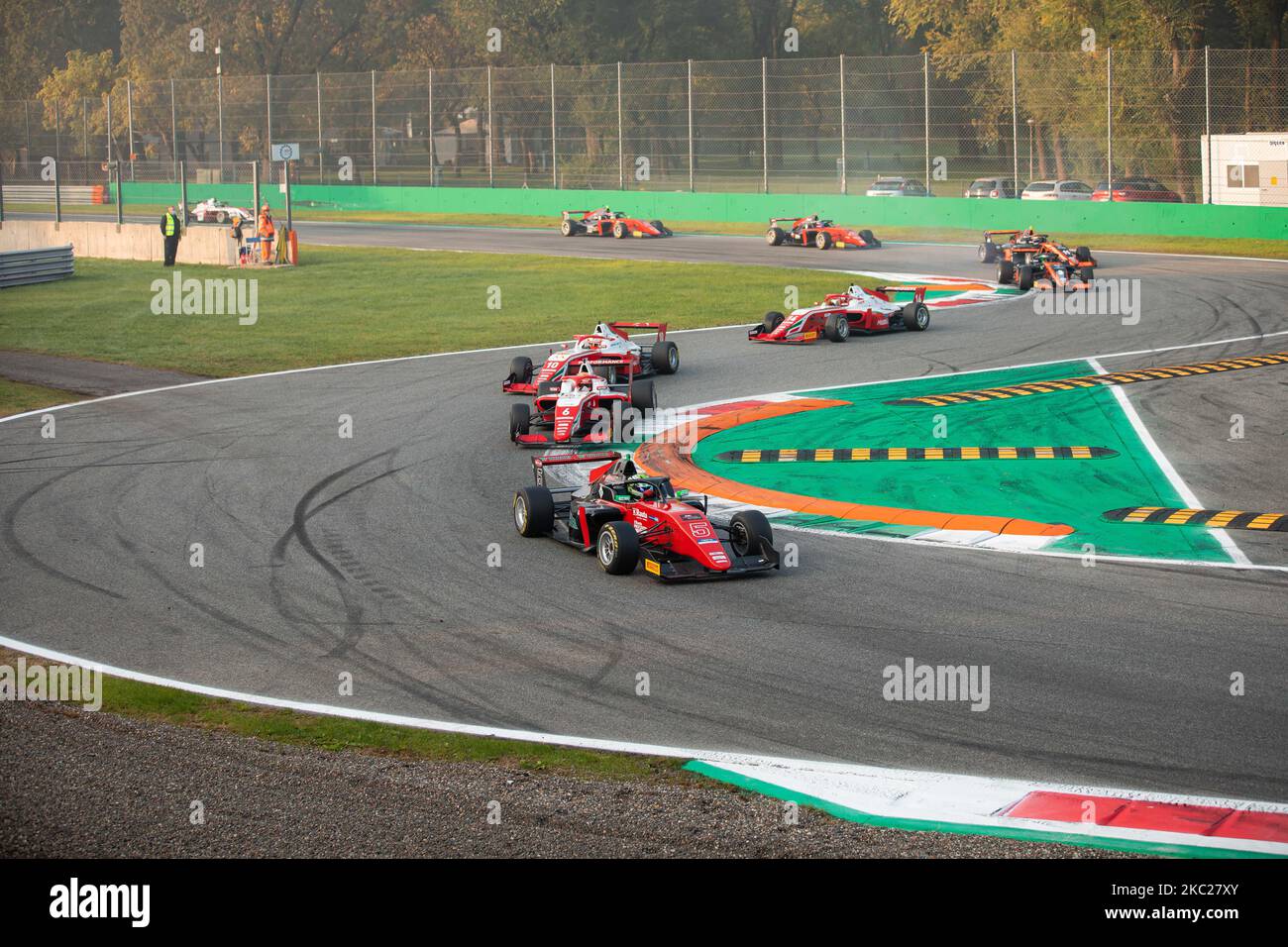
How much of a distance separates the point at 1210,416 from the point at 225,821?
1541cm

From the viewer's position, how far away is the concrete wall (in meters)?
40.7

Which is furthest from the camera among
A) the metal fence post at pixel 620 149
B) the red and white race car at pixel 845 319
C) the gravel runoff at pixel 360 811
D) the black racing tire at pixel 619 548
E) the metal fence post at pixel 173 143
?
the metal fence post at pixel 173 143

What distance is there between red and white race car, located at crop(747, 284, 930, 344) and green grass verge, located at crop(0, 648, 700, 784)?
17238mm

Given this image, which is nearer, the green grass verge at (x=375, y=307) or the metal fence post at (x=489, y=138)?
the green grass verge at (x=375, y=307)

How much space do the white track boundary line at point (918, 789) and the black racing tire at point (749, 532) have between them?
13.6 feet

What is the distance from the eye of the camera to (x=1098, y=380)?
22.1m


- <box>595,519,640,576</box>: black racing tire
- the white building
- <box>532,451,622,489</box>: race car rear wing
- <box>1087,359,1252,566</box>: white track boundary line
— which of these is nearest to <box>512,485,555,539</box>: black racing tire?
<box>532,451,622,489</box>: race car rear wing

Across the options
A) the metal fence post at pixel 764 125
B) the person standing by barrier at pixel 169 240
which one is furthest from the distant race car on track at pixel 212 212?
the metal fence post at pixel 764 125

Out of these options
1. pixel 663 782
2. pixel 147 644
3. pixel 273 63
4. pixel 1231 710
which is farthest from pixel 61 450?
pixel 273 63

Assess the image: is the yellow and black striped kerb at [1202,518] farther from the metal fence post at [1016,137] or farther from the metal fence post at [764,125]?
the metal fence post at [764,125]

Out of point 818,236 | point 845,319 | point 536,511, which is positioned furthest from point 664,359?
point 818,236

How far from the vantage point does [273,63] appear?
86.0 m

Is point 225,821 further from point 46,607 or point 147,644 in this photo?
point 46,607

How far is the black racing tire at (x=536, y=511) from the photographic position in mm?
13945
